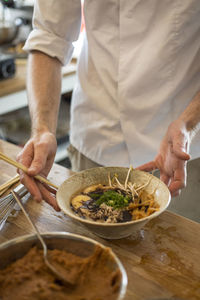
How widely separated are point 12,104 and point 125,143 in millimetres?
1289

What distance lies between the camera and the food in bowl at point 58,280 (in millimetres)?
701

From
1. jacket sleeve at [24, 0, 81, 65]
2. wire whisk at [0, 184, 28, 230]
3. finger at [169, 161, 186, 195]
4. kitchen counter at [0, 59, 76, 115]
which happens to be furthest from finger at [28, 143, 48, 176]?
kitchen counter at [0, 59, 76, 115]

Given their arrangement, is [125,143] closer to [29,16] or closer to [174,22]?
[174,22]

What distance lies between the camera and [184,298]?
0.83 meters

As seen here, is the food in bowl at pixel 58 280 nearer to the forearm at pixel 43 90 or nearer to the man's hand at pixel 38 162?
the man's hand at pixel 38 162

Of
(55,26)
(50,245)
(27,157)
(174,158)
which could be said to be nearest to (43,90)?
(55,26)

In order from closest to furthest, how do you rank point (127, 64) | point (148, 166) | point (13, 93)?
point (148, 166)
point (127, 64)
point (13, 93)

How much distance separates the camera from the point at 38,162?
1.13m

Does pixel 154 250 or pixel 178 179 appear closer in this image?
pixel 154 250

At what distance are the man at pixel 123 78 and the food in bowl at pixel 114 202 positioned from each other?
0.15 metres

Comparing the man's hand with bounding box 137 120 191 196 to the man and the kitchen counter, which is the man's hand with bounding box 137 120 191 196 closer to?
the man

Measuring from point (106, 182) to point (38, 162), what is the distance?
238 mm

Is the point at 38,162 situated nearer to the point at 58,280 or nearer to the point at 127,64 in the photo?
the point at 58,280

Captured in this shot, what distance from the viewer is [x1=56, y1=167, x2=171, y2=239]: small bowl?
0.91 meters
